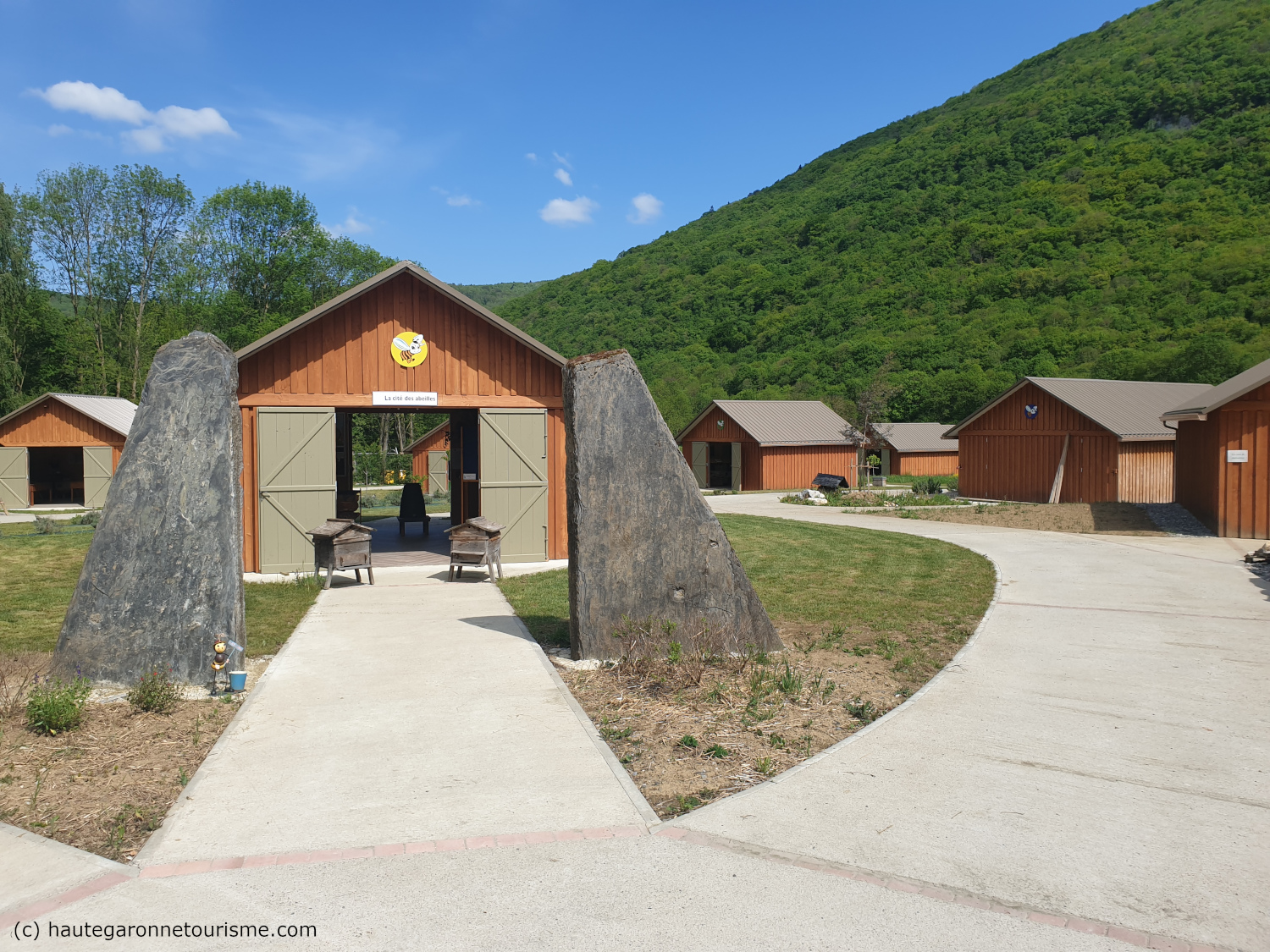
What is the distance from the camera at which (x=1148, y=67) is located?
85.1 metres

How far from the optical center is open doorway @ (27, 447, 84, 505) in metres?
33.8

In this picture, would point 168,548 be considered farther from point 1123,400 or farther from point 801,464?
point 801,464

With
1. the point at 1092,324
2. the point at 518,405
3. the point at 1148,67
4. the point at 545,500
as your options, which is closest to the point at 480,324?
the point at 518,405

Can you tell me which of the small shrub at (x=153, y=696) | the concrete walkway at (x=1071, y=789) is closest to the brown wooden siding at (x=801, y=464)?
the concrete walkway at (x=1071, y=789)

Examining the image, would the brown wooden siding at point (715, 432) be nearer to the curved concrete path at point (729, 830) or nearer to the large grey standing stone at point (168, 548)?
the curved concrete path at point (729, 830)

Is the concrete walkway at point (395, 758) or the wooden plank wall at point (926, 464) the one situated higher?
the wooden plank wall at point (926, 464)

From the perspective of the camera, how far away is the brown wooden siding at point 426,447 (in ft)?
116

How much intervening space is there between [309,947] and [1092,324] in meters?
69.2

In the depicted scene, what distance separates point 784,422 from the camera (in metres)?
41.9

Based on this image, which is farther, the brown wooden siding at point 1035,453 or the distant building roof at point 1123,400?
the brown wooden siding at point 1035,453

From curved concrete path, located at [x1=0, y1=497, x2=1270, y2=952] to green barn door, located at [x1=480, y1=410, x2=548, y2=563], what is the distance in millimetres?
6881

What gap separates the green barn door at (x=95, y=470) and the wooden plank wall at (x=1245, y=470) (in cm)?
3358

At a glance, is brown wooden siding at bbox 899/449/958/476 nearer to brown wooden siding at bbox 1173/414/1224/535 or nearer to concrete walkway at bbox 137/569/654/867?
brown wooden siding at bbox 1173/414/1224/535

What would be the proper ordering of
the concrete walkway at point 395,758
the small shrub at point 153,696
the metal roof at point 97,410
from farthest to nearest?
the metal roof at point 97,410 < the small shrub at point 153,696 < the concrete walkway at point 395,758
